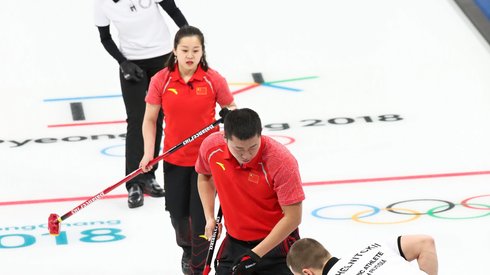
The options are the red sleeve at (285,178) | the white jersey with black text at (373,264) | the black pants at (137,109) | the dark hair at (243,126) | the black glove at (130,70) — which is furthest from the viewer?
the black pants at (137,109)

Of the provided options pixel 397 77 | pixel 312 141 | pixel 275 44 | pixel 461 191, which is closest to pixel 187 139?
pixel 461 191

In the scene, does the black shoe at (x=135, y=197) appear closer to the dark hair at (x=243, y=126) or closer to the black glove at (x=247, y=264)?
the black glove at (x=247, y=264)

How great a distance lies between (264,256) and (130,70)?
266 centimetres

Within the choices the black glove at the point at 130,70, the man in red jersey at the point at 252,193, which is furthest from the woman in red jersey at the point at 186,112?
the black glove at the point at 130,70

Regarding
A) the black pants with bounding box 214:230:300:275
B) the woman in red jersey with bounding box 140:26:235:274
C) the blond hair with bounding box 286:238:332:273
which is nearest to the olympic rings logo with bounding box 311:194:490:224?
the woman in red jersey with bounding box 140:26:235:274

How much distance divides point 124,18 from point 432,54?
437cm

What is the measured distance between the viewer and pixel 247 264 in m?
4.74

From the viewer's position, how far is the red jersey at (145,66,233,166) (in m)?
5.82

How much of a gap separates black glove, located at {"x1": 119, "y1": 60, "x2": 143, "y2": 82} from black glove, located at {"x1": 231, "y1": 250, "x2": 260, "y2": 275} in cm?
271

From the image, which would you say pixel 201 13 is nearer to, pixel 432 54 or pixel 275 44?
pixel 275 44

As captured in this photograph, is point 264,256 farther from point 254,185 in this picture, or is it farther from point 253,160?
point 253,160

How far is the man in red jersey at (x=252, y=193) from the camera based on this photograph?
4641mm

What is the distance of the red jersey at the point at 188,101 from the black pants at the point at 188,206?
0.07 meters

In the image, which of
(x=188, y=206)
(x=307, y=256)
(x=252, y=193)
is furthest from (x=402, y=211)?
(x=307, y=256)
